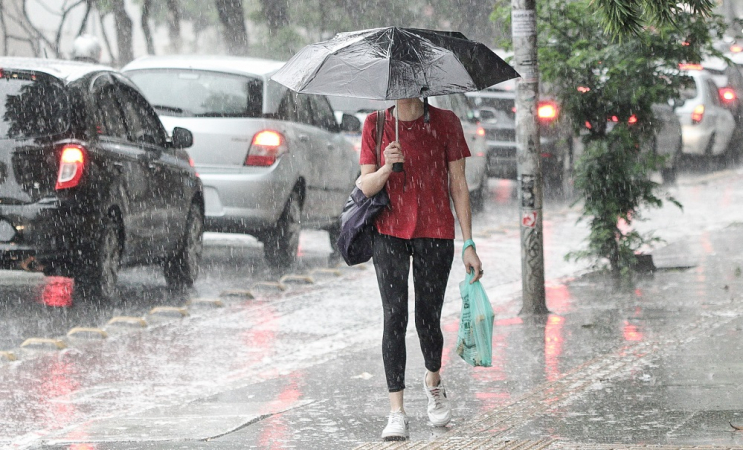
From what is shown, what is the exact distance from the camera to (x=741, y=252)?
12469 millimetres

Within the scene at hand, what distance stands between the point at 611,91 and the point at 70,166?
4.32m

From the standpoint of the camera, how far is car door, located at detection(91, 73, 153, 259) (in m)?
9.97

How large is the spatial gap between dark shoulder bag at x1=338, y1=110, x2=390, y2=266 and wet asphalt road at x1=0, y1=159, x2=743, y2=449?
0.84 metres

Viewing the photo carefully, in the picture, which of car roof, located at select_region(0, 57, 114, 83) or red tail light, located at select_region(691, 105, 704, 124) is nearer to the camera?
car roof, located at select_region(0, 57, 114, 83)

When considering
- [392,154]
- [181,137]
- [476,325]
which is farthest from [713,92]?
[392,154]

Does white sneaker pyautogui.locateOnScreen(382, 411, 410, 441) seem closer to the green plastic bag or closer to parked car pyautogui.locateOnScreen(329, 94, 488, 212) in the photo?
the green plastic bag

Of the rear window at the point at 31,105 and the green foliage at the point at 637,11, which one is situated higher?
the green foliage at the point at 637,11

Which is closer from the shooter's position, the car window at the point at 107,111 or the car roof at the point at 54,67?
the car roof at the point at 54,67

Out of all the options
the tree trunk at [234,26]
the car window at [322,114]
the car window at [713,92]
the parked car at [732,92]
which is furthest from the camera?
the parked car at [732,92]

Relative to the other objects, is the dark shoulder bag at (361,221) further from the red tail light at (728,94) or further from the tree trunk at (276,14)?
the tree trunk at (276,14)

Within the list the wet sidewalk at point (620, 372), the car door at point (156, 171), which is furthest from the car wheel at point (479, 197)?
the car door at point (156, 171)

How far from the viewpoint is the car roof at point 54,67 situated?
31.9 feet

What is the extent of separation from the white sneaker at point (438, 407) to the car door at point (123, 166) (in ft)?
14.0

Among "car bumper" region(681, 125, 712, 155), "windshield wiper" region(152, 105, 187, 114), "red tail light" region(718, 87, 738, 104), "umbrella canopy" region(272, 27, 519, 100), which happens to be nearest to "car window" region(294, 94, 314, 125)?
"windshield wiper" region(152, 105, 187, 114)
